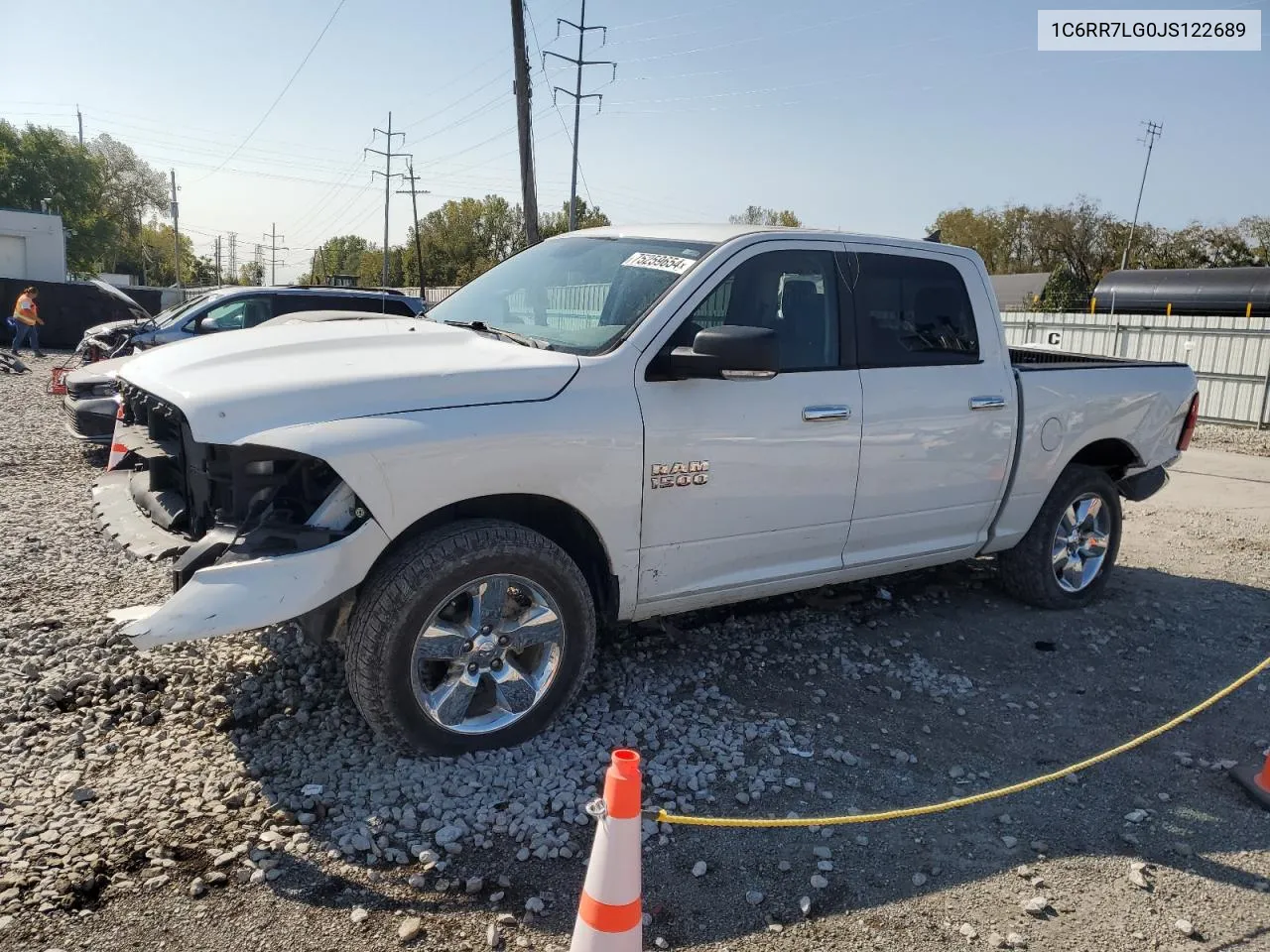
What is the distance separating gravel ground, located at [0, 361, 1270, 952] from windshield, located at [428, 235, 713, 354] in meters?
1.61

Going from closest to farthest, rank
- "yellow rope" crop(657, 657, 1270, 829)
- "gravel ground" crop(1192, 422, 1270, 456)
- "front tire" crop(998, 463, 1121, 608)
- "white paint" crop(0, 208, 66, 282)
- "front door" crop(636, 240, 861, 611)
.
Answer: "yellow rope" crop(657, 657, 1270, 829) < "front door" crop(636, 240, 861, 611) < "front tire" crop(998, 463, 1121, 608) < "gravel ground" crop(1192, 422, 1270, 456) < "white paint" crop(0, 208, 66, 282)

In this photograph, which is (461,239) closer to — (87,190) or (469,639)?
(87,190)

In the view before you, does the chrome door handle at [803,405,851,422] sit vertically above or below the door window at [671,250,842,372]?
below

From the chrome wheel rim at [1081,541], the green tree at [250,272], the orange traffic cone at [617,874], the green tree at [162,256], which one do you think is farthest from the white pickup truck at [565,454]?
the green tree at [250,272]

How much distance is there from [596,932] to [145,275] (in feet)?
349

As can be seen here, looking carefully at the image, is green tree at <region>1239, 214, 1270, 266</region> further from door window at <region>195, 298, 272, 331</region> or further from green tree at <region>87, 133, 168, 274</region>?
green tree at <region>87, 133, 168, 274</region>

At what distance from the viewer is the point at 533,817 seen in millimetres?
3211

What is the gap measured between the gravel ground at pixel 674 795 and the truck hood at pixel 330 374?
1.29 meters

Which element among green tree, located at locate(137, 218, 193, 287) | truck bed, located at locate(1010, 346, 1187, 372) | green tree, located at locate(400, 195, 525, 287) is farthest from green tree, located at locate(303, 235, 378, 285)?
truck bed, located at locate(1010, 346, 1187, 372)

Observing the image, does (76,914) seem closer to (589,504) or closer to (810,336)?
(589,504)

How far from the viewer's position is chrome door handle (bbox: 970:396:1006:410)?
4.87 metres

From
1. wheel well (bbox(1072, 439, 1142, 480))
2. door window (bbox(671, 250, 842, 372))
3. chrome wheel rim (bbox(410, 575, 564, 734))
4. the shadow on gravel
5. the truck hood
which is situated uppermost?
door window (bbox(671, 250, 842, 372))

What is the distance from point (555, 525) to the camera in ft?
12.6

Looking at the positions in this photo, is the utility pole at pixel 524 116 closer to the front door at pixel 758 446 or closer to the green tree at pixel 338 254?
the front door at pixel 758 446
